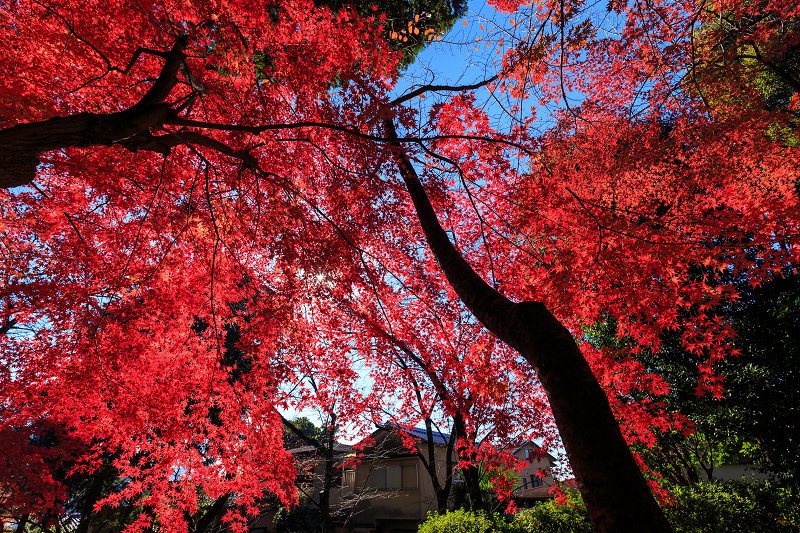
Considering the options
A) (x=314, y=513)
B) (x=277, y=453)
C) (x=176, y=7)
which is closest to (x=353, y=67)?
(x=176, y=7)

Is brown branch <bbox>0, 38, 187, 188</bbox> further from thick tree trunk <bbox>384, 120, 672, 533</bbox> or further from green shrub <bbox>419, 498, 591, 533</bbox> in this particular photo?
green shrub <bbox>419, 498, 591, 533</bbox>

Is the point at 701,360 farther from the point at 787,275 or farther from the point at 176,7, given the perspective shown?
the point at 176,7

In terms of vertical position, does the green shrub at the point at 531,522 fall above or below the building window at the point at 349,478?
below

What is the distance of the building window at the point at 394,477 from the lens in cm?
2001

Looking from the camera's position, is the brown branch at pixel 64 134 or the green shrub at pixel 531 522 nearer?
the brown branch at pixel 64 134

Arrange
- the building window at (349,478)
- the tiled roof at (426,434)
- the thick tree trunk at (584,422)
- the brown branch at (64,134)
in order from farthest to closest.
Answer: the building window at (349,478)
the tiled roof at (426,434)
the brown branch at (64,134)
the thick tree trunk at (584,422)

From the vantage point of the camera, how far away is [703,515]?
6.78 m

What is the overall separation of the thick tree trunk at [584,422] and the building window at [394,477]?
2027cm

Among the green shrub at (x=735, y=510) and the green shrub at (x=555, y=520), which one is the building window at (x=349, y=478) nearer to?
the green shrub at (x=555, y=520)

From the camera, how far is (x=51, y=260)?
22.8 feet

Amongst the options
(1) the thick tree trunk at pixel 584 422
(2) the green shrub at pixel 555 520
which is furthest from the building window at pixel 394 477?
(1) the thick tree trunk at pixel 584 422

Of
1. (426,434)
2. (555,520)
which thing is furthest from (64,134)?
(426,434)

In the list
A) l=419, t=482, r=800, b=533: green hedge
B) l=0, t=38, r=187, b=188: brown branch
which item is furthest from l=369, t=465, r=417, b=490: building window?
l=0, t=38, r=187, b=188: brown branch

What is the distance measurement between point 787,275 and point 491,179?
25.9 ft
